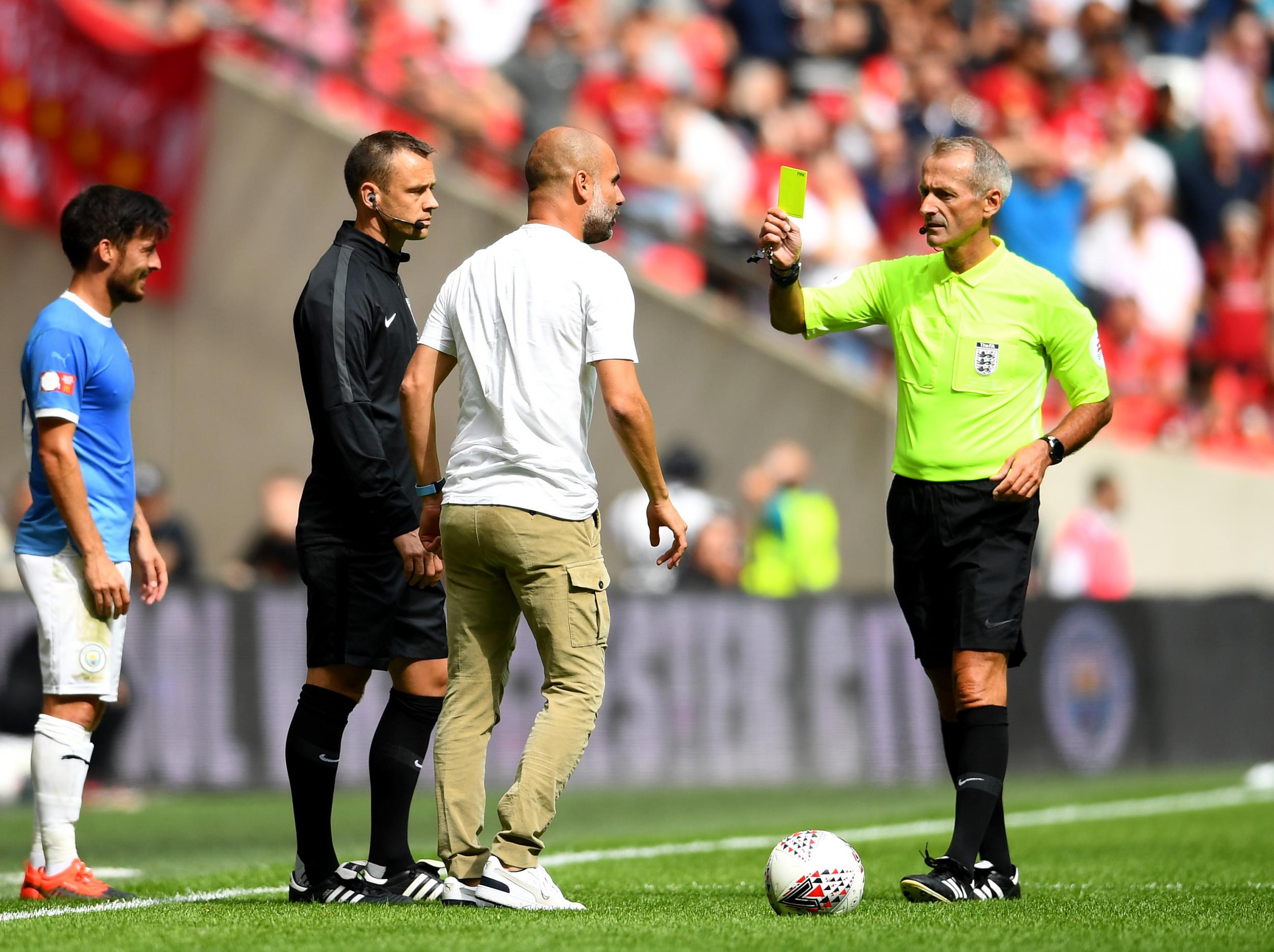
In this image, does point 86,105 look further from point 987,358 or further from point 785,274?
point 987,358

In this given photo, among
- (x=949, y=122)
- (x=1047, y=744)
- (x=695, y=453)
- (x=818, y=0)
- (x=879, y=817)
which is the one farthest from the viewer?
(x=818, y=0)

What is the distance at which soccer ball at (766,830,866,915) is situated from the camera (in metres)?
5.75

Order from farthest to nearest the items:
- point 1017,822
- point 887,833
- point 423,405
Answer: point 1017,822 < point 887,833 < point 423,405

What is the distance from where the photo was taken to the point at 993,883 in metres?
6.27

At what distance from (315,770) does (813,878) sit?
5.34ft

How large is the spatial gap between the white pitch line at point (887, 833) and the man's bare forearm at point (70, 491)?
119 centimetres

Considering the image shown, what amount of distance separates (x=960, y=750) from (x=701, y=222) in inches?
381

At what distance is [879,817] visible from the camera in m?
10.5

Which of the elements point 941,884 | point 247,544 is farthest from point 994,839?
point 247,544

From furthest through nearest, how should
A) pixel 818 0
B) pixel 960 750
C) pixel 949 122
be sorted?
pixel 818 0
pixel 949 122
pixel 960 750

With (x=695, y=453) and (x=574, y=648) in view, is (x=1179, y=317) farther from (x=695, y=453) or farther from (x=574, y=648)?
(x=574, y=648)

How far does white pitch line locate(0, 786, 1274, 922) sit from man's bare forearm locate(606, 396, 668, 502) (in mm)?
2166

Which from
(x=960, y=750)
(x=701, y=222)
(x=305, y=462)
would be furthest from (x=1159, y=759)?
(x=960, y=750)

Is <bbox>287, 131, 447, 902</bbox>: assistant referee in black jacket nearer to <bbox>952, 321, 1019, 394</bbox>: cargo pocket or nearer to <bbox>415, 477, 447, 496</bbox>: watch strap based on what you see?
<bbox>415, 477, 447, 496</bbox>: watch strap
